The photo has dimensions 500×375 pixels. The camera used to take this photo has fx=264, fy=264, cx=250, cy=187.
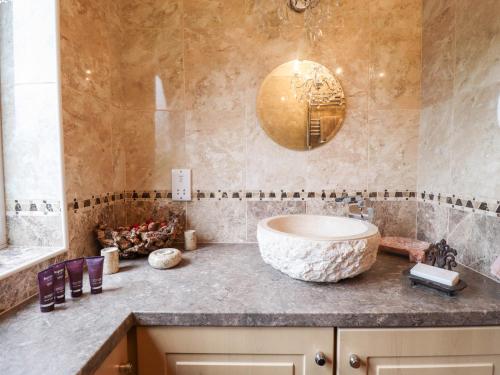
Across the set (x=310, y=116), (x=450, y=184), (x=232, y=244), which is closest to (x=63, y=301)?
(x=232, y=244)

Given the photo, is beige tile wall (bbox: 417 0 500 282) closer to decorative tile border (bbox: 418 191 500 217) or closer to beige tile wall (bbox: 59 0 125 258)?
decorative tile border (bbox: 418 191 500 217)

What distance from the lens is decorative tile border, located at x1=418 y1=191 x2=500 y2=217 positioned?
878 mm

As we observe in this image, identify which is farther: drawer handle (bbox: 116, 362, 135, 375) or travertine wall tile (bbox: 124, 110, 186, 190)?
travertine wall tile (bbox: 124, 110, 186, 190)

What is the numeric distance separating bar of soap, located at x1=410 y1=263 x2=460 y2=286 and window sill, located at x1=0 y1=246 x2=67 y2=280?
1152mm

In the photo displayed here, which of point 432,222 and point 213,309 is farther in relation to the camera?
point 432,222

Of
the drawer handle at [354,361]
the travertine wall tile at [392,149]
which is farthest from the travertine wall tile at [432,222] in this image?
the drawer handle at [354,361]

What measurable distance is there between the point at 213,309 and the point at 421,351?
558mm

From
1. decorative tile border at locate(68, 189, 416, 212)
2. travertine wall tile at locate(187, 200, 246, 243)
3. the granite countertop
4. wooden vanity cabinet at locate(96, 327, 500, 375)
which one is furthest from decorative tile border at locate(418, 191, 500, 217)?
travertine wall tile at locate(187, 200, 246, 243)

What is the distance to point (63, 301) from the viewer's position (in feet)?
2.41

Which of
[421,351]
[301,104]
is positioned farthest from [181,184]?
[421,351]

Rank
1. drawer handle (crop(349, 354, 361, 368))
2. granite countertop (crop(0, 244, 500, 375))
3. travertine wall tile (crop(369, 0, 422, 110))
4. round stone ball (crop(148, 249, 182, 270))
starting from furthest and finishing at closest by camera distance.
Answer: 1. travertine wall tile (crop(369, 0, 422, 110))
2. round stone ball (crop(148, 249, 182, 270))
3. drawer handle (crop(349, 354, 361, 368))
4. granite countertop (crop(0, 244, 500, 375))

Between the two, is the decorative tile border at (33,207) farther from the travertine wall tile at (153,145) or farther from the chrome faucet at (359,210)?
the chrome faucet at (359,210)

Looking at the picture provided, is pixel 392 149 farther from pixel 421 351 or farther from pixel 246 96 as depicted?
pixel 421 351

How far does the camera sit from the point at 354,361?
26.9 inches
